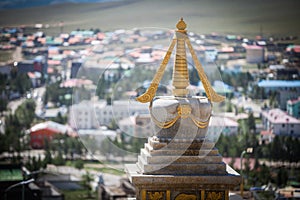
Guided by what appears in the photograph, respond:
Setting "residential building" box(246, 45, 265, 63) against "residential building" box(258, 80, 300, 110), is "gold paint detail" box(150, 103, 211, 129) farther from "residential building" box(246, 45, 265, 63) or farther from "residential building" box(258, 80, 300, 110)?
"residential building" box(246, 45, 265, 63)

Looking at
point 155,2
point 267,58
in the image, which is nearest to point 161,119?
point 155,2

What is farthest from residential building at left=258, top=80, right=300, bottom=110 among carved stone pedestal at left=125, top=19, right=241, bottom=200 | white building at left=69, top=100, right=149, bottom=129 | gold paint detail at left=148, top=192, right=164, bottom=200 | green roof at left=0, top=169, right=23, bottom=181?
gold paint detail at left=148, top=192, right=164, bottom=200

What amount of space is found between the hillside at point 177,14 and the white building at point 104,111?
21.0 metres

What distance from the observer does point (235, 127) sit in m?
49.9

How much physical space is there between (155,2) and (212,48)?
18.6 ft

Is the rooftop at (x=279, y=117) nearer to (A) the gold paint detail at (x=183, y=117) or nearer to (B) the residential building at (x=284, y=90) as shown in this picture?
(B) the residential building at (x=284, y=90)

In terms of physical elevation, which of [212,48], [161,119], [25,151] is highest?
[161,119]

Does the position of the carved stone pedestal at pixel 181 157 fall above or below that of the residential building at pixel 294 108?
above

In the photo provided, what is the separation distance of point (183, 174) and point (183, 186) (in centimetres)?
26

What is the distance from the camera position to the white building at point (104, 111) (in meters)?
20.3

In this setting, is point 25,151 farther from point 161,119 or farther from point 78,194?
point 161,119

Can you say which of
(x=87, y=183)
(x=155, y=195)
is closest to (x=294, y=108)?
(x=87, y=183)

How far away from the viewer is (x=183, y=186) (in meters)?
17.5

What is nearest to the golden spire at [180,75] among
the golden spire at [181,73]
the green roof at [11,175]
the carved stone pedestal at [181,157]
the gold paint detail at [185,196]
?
the golden spire at [181,73]
